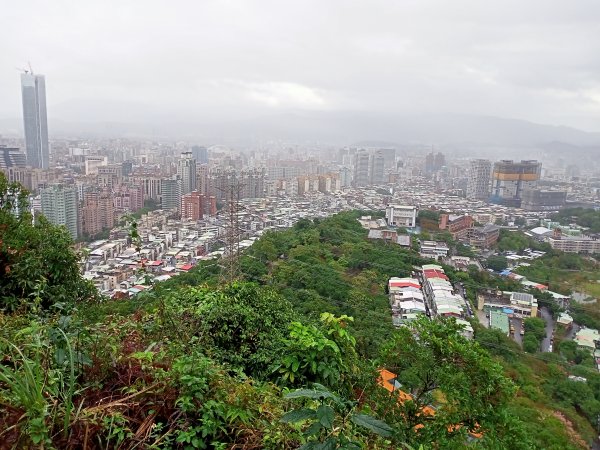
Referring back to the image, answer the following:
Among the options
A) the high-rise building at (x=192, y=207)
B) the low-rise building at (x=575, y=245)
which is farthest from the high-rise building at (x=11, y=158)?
the low-rise building at (x=575, y=245)

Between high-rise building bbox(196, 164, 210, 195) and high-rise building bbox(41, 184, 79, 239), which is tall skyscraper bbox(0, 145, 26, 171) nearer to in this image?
high-rise building bbox(196, 164, 210, 195)

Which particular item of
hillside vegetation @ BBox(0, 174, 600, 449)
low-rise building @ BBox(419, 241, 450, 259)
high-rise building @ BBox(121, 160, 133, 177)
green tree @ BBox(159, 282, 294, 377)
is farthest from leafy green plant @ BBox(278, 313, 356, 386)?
high-rise building @ BBox(121, 160, 133, 177)

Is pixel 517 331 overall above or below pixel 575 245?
below

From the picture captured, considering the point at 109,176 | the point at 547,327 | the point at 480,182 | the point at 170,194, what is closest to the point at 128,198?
the point at 170,194

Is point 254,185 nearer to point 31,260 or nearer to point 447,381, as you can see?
point 31,260

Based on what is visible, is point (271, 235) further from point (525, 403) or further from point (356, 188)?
point (356, 188)

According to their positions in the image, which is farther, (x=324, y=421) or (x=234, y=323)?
(x=234, y=323)
